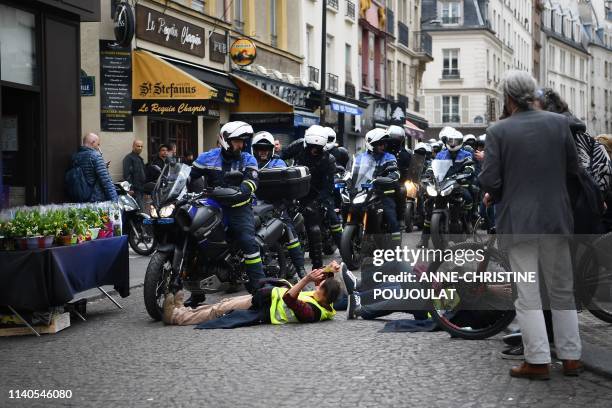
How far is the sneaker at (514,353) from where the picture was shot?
717cm

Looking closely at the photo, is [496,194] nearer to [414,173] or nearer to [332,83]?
[414,173]

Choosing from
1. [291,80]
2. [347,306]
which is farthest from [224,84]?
[347,306]

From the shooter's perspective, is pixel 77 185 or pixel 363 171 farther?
pixel 363 171

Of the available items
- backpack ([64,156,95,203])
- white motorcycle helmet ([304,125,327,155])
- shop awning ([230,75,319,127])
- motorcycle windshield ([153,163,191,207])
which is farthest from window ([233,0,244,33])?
motorcycle windshield ([153,163,191,207])

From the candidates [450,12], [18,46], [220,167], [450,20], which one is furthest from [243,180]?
[450,12]

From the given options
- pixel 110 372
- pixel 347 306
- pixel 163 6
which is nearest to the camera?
pixel 110 372

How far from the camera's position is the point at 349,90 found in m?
40.3

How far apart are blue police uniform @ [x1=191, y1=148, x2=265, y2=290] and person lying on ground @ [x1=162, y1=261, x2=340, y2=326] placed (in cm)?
81

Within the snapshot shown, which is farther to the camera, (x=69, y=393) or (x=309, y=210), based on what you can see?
(x=309, y=210)

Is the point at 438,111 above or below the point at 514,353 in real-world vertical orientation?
above

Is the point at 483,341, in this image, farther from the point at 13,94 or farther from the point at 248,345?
the point at 13,94

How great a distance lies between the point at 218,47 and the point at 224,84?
38.5 inches

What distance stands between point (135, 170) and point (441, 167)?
6.06 m

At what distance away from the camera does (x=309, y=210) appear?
13.3 meters
